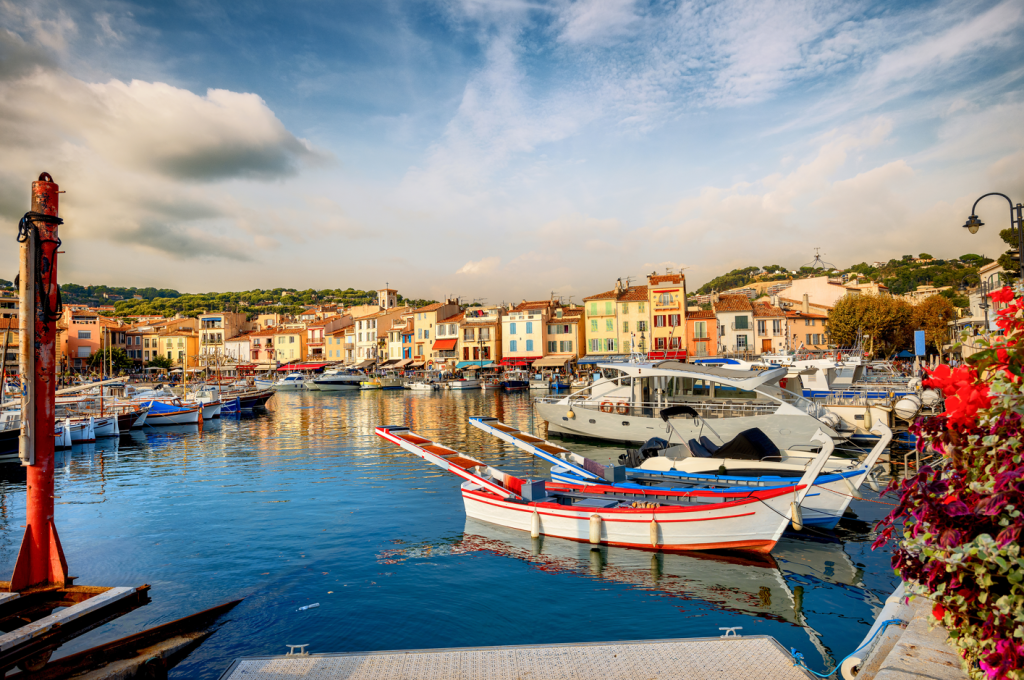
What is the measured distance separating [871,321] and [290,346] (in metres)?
77.3

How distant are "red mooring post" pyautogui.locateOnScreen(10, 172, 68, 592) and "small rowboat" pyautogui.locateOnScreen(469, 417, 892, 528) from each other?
31.4 ft

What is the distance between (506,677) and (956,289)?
100386 mm

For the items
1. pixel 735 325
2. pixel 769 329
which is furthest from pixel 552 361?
pixel 769 329

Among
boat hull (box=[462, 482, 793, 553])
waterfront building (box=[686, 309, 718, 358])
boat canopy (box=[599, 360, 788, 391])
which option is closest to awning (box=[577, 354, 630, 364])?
boat canopy (box=[599, 360, 788, 391])

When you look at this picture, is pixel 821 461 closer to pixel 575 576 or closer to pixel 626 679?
pixel 575 576

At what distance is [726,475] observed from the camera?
538 inches

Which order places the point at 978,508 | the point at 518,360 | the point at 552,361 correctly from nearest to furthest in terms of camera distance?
the point at 978,508 → the point at 552,361 → the point at 518,360

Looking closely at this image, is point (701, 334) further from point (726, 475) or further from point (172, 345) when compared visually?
point (172, 345)

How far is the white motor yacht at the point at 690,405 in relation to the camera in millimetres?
20109

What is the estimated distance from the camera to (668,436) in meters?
21.7

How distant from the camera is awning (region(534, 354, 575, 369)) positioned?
6800 cm

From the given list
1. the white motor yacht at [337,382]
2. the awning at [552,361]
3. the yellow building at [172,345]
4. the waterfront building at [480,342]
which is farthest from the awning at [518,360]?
the yellow building at [172,345]

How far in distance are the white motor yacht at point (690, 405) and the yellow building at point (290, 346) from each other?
72.0m

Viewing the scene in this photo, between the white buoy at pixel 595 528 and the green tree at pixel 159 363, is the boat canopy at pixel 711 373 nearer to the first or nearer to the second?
the white buoy at pixel 595 528
